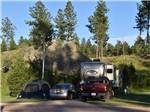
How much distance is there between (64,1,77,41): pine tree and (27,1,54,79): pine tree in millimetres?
14302

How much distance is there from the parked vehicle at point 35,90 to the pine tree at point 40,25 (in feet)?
129

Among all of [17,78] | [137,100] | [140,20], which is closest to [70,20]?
[140,20]

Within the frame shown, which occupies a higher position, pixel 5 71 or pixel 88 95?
pixel 5 71

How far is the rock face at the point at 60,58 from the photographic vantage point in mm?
61847

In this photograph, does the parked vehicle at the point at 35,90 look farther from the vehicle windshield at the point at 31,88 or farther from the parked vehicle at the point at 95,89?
the parked vehicle at the point at 95,89

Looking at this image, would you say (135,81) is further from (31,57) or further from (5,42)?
(5,42)

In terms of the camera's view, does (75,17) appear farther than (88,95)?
Yes

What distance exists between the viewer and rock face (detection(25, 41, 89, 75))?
6185 centimetres

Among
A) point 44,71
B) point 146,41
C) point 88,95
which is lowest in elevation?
point 88,95

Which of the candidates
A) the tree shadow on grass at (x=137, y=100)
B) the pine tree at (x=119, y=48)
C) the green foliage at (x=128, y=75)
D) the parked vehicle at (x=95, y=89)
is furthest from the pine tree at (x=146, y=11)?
the parked vehicle at (x=95, y=89)

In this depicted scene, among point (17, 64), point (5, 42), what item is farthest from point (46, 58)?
point (5, 42)

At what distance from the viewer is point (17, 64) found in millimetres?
53000

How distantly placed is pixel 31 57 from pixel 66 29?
4309cm

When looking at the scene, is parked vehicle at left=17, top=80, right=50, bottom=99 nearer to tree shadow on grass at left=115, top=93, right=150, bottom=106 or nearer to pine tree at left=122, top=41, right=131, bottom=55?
tree shadow on grass at left=115, top=93, right=150, bottom=106
